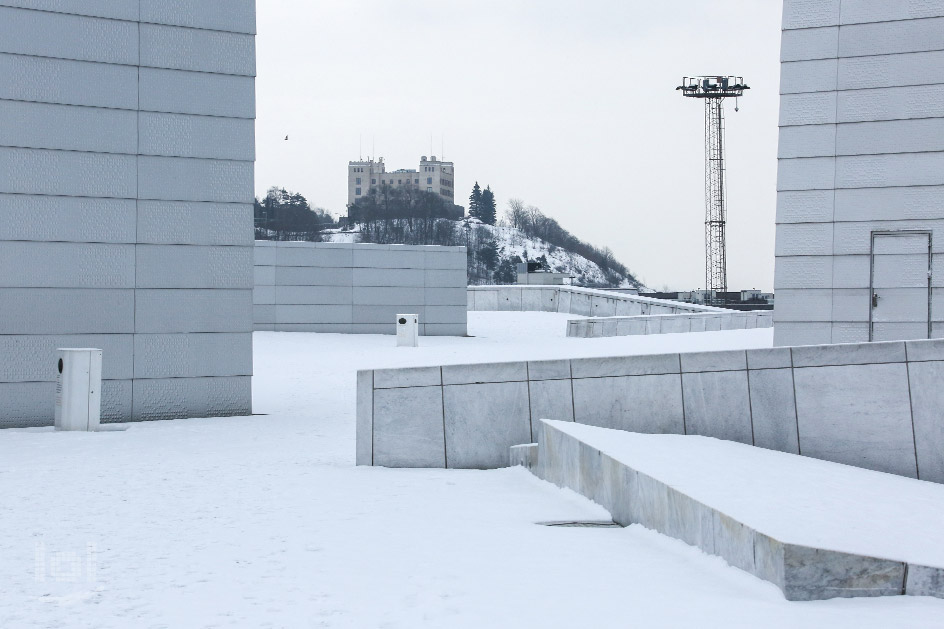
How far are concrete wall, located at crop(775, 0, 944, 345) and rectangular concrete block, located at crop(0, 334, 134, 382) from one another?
12023 millimetres

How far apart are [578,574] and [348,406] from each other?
444 inches

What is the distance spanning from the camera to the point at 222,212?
16.5 m

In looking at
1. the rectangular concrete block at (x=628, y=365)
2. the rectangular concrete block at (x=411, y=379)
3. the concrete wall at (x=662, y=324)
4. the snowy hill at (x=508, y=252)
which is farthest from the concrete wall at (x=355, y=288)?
the snowy hill at (x=508, y=252)

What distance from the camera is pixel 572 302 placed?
49.8 m

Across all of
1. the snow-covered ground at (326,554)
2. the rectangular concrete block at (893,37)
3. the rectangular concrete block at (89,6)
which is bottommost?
the snow-covered ground at (326,554)

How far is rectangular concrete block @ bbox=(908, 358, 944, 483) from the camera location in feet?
34.6

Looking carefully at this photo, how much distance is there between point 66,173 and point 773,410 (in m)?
10.6

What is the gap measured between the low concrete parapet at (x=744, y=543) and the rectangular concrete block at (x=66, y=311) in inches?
353

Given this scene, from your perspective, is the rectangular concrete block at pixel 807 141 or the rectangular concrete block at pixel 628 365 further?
the rectangular concrete block at pixel 807 141

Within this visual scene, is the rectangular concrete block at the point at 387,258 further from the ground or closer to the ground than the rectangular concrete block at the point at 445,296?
further from the ground

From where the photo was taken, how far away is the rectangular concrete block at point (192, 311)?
52.0ft

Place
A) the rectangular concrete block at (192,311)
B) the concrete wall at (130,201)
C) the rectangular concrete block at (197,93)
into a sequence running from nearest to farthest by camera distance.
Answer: the concrete wall at (130,201) → the rectangular concrete block at (192,311) → the rectangular concrete block at (197,93)

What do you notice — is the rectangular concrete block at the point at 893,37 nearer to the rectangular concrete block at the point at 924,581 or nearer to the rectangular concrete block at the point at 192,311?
the rectangular concrete block at the point at 192,311

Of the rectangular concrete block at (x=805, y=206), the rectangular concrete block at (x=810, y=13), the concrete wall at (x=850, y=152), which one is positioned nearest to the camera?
the concrete wall at (x=850, y=152)
